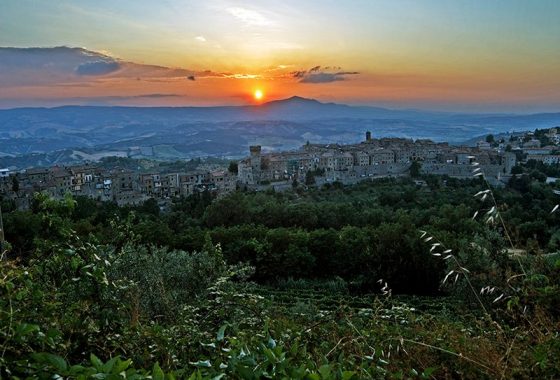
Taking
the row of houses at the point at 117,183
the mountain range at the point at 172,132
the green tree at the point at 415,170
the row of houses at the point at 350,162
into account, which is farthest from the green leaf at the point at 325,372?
the mountain range at the point at 172,132

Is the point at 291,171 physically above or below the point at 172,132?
below

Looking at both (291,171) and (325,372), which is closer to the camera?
(325,372)

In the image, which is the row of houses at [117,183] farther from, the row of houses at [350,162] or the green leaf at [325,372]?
the green leaf at [325,372]

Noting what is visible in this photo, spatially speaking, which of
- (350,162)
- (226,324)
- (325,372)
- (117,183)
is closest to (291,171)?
(350,162)

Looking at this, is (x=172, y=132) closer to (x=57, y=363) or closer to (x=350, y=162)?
(x=350, y=162)

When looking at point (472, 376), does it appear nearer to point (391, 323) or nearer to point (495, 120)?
point (391, 323)
